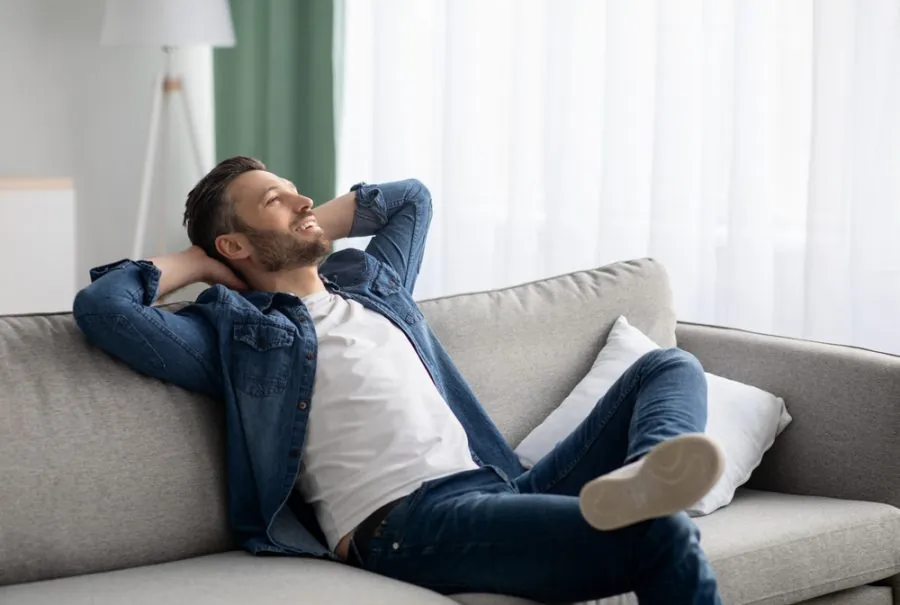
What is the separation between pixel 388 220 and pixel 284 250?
14.1 inches

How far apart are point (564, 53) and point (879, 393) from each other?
1717mm

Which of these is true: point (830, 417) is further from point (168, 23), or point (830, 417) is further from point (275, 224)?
point (168, 23)

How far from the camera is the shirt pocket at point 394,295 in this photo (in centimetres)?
227

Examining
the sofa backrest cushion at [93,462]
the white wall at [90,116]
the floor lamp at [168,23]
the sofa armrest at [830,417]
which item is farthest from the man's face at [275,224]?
the white wall at [90,116]

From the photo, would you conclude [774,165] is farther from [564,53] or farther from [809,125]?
[564,53]

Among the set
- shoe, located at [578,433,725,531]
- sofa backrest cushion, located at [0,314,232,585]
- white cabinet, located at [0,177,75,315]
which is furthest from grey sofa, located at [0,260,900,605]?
white cabinet, located at [0,177,75,315]

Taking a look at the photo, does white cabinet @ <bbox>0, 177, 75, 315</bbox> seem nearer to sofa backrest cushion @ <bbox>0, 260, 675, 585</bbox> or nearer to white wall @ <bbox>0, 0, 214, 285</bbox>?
white wall @ <bbox>0, 0, 214, 285</bbox>

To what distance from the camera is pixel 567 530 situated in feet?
Answer: 5.81

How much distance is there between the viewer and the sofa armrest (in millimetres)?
2354

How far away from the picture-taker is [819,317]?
325cm

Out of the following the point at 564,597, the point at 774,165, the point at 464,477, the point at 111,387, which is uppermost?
the point at 774,165

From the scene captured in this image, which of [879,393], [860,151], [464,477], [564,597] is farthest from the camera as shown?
[860,151]

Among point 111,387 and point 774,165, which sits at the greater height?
point 774,165

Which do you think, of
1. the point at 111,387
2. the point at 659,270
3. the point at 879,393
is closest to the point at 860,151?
the point at 659,270
